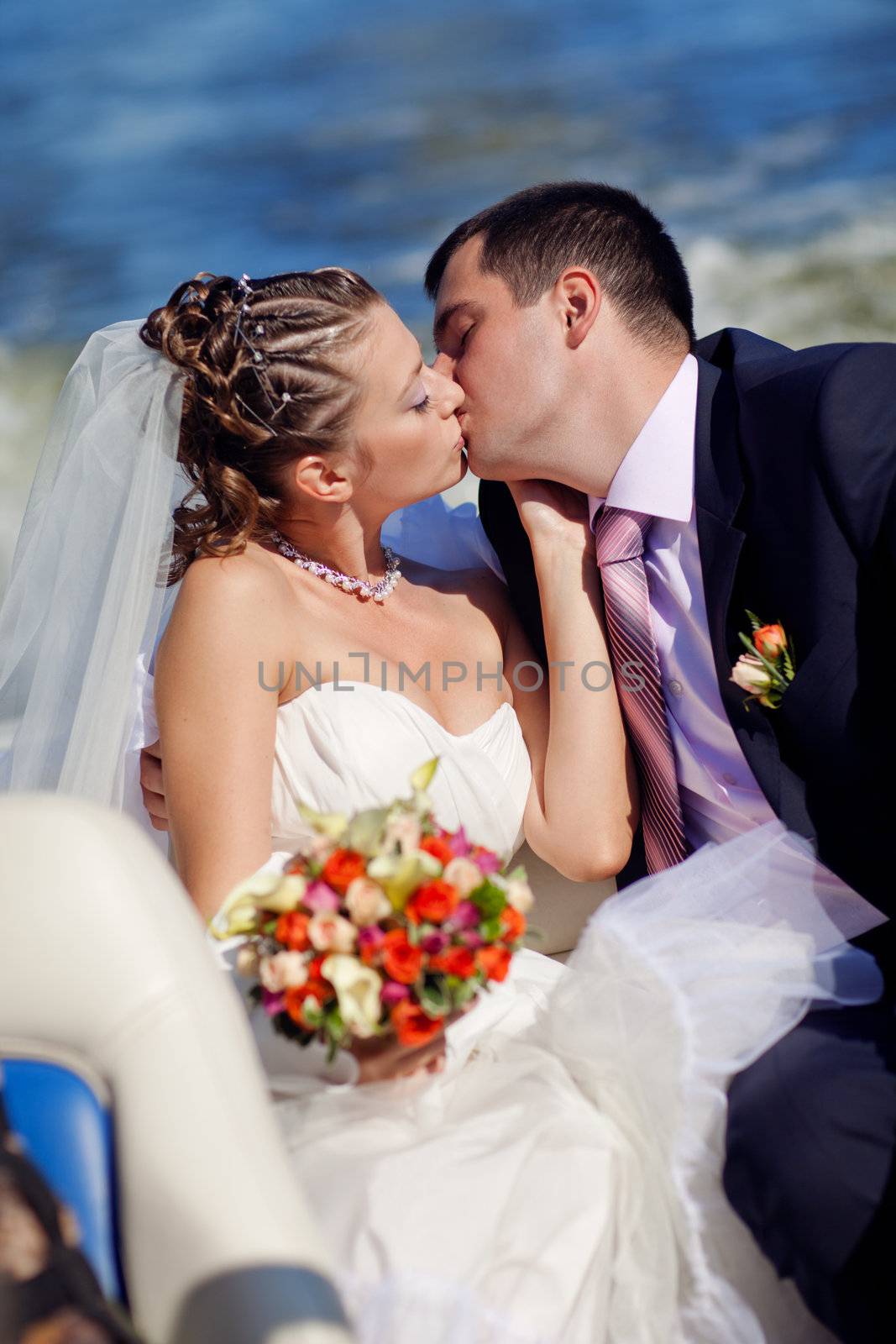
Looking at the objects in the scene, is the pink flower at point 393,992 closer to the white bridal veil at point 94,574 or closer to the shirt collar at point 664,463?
the white bridal veil at point 94,574

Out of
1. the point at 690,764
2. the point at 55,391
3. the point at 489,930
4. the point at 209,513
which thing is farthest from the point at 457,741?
the point at 55,391

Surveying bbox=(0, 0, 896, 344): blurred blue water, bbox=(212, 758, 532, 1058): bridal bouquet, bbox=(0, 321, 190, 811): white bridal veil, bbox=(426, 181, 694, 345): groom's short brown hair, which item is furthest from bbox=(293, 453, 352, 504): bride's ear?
bbox=(0, 0, 896, 344): blurred blue water

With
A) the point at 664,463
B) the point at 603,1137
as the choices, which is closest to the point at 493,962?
the point at 603,1137

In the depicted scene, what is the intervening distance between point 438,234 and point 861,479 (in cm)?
479

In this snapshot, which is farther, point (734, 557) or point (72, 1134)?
point (734, 557)

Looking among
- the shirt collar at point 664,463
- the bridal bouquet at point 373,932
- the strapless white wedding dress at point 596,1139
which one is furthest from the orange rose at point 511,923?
the shirt collar at point 664,463

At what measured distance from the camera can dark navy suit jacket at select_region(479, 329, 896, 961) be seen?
2027mm

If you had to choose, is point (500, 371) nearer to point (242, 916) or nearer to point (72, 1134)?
point (242, 916)

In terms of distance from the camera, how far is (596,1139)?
1.71 metres

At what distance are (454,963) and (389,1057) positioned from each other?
0.85ft

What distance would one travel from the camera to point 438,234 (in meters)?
6.32

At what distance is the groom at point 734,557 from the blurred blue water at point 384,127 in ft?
12.8

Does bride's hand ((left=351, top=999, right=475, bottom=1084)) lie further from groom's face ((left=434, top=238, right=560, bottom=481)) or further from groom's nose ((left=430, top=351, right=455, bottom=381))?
groom's nose ((left=430, top=351, right=455, bottom=381))

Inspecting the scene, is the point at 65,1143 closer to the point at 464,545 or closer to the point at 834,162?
the point at 464,545
